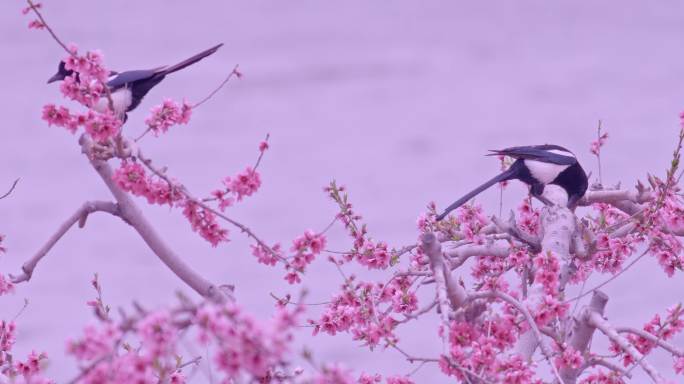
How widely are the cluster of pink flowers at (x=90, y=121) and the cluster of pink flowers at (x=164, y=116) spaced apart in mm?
173

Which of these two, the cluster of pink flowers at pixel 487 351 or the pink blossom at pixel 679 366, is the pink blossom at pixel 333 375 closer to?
the cluster of pink flowers at pixel 487 351

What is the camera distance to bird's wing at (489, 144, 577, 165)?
4.73 meters

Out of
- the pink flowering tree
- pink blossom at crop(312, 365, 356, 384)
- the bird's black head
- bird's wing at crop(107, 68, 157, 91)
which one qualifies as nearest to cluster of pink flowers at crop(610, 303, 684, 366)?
the pink flowering tree

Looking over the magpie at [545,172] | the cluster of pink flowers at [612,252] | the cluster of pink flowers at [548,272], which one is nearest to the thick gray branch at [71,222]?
the cluster of pink flowers at [548,272]

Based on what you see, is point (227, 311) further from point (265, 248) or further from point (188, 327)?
point (265, 248)

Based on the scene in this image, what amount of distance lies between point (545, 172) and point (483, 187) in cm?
36

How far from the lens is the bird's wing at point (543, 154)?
4727 millimetres

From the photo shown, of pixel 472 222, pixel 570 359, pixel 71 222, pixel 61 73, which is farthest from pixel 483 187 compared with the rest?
pixel 61 73

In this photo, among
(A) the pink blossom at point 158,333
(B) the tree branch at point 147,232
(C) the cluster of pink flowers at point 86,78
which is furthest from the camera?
(B) the tree branch at point 147,232

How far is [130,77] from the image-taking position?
4.32 m

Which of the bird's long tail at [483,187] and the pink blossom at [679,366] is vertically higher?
the bird's long tail at [483,187]

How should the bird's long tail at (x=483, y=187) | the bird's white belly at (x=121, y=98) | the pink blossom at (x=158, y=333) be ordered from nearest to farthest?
the pink blossom at (x=158, y=333)
the bird's white belly at (x=121, y=98)
the bird's long tail at (x=483, y=187)

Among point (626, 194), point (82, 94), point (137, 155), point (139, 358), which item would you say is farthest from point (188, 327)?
point (626, 194)

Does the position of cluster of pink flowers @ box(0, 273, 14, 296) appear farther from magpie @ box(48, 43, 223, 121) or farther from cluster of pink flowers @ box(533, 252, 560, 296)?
cluster of pink flowers @ box(533, 252, 560, 296)
